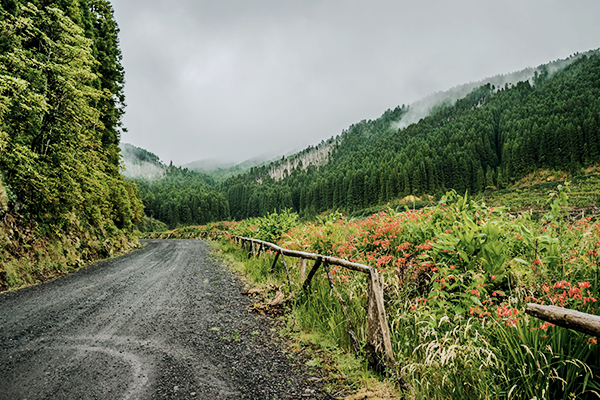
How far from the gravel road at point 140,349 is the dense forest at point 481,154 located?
99.2 meters

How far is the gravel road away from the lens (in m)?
3.18

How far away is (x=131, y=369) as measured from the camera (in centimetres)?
355

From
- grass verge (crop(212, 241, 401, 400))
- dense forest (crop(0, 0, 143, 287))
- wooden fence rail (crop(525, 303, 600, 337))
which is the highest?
dense forest (crop(0, 0, 143, 287))

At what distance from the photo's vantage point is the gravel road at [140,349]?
3184mm

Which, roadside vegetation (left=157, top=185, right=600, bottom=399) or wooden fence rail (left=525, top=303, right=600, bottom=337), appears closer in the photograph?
wooden fence rail (left=525, top=303, right=600, bottom=337)

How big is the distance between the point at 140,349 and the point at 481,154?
132 metres

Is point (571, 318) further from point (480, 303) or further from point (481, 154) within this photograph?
point (481, 154)

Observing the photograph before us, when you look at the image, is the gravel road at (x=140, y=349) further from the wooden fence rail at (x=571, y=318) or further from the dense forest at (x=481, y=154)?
the dense forest at (x=481, y=154)

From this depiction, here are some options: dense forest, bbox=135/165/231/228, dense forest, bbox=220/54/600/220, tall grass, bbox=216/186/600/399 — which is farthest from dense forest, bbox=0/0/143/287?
dense forest, bbox=135/165/231/228

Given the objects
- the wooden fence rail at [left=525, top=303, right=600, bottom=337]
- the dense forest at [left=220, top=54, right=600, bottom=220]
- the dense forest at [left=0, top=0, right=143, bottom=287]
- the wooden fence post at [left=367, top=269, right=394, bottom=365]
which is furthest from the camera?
the dense forest at [left=220, top=54, right=600, bottom=220]

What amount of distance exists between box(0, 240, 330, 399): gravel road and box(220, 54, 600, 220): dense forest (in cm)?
9916

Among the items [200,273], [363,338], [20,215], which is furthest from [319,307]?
[20,215]

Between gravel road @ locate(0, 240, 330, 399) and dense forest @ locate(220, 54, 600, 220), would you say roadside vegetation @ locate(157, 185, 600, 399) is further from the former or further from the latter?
A: dense forest @ locate(220, 54, 600, 220)

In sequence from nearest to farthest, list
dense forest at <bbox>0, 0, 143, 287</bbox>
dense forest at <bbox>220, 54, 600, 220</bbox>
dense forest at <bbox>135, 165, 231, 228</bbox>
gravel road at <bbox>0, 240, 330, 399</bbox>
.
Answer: gravel road at <bbox>0, 240, 330, 399</bbox> → dense forest at <bbox>0, 0, 143, 287</bbox> → dense forest at <bbox>220, 54, 600, 220</bbox> → dense forest at <bbox>135, 165, 231, 228</bbox>
